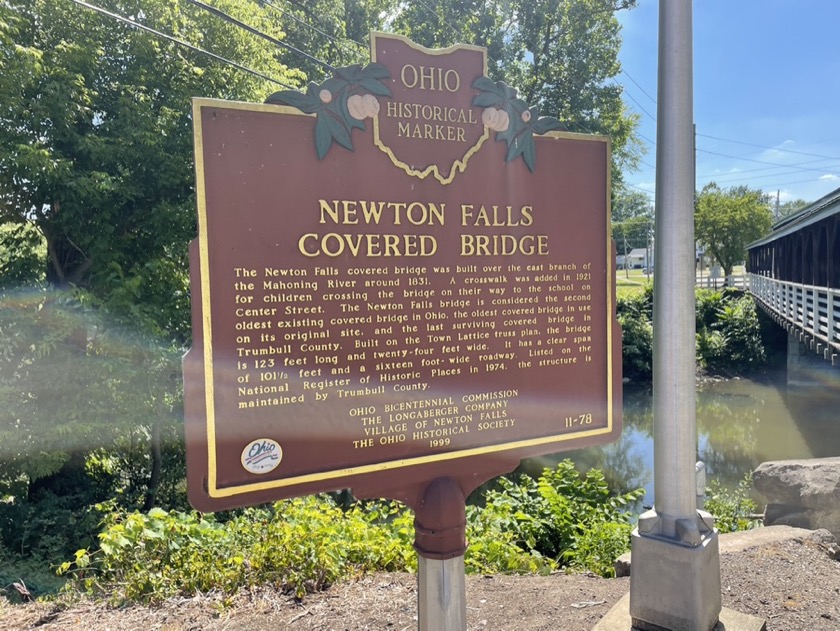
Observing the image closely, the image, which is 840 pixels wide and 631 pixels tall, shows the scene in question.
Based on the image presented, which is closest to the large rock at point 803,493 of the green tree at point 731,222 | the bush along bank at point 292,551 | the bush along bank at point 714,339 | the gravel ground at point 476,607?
the bush along bank at point 292,551

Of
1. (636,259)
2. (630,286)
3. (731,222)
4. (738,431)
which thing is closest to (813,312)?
(738,431)

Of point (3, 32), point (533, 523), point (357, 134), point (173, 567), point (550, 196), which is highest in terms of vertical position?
point (3, 32)

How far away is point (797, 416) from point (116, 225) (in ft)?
67.7

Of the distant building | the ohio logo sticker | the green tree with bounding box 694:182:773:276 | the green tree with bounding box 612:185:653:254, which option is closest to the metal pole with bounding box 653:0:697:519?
the ohio logo sticker

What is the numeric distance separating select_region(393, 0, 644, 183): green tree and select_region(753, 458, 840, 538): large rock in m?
14.7

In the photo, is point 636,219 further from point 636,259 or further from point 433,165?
point 433,165

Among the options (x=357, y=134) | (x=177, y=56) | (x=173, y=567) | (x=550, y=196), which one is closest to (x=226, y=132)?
(x=357, y=134)

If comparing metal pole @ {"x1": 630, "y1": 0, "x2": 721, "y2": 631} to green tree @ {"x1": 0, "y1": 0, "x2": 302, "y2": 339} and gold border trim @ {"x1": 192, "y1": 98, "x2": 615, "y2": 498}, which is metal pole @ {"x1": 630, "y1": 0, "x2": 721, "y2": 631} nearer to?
gold border trim @ {"x1": 192, "y1": 98, "x2": 615, "y2": 498}

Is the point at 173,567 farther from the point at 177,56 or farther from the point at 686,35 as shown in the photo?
the point at 177,56

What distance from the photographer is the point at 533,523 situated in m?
6.13

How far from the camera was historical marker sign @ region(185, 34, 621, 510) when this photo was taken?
2396mm

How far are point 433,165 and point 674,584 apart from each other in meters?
2.57

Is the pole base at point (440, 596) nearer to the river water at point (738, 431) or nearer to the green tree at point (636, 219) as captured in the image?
the river water at point (738, 431)

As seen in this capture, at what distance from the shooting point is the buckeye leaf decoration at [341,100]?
2500 mm
